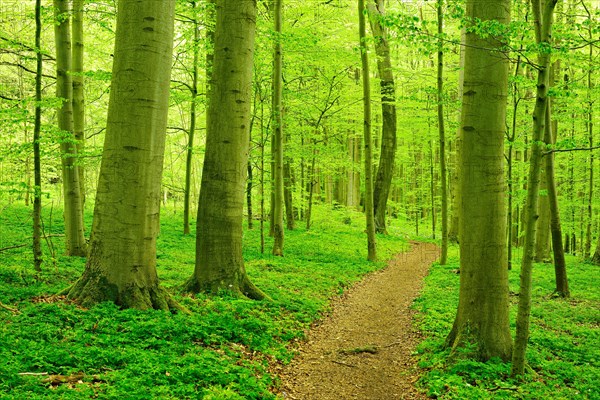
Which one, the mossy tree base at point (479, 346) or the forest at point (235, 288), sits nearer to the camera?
the forest at point (235, 288)

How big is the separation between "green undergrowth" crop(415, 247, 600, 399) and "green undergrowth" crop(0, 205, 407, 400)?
1.89 meters

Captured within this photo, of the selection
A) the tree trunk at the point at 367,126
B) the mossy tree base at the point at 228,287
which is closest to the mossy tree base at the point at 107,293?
the mossy tree base at the point at 228,287

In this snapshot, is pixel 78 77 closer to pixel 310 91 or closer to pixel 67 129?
pixel 67 129

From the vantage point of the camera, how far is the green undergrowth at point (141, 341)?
11.4ft

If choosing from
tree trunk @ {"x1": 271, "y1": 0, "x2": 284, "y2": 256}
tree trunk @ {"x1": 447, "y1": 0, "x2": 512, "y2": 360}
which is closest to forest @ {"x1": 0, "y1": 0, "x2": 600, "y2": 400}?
tree trunk @ {"x1": 447, "y1": 0, "x2": 512, "y2": 360}

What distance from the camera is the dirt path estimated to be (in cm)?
478

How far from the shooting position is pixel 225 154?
6789 millimetres

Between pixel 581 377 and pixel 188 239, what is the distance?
10663 mm

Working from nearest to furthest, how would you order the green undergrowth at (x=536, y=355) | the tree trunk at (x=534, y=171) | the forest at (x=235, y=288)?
1. the forest at (x=235, y=288)
2. the tree trunk at (x=534, y=171)
3. the green undergrowth at (x=536, y=355)


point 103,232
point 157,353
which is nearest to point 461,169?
point 157,353

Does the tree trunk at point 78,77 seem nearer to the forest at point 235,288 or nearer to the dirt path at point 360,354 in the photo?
the forest at point 235,288

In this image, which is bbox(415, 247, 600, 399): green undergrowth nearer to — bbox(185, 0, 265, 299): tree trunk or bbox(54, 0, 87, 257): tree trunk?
bbox(185, 0, 265, 299): tree trunk

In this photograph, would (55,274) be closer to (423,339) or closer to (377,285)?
(423,339)

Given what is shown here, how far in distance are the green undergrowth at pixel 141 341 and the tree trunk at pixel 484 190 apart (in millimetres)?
2540
